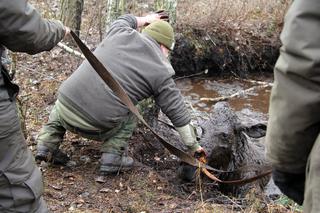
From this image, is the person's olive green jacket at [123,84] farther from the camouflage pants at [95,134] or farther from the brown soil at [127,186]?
the brown soil at [127,186]

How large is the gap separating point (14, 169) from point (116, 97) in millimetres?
1646

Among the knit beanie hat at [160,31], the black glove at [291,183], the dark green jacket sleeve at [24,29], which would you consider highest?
the dark green jacket sleeve at [24,29]

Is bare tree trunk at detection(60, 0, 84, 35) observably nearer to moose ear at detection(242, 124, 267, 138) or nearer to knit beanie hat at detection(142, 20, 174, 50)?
knit beanie hat at detection(142, 20, 174, 50)

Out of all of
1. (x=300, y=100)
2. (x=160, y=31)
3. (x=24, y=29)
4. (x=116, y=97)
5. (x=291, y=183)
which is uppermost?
(x=300, y=100)

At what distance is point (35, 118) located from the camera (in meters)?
6.16

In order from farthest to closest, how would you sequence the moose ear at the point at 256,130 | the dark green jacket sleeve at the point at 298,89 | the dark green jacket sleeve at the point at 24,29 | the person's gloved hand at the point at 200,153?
the moose ear at the point at 256,130 → the person's gloved hand at the point at 200,153 → the dark green jacket sleeve at the point at 24,29 → the dark green jacket sleeve at the point at 298,89

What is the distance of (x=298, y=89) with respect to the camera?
80.0 inches

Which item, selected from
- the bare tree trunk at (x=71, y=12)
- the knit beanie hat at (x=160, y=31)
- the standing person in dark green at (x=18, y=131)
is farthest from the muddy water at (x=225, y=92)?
the standing person in dark green at (x=18, y=131)

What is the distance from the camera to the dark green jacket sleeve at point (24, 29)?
2996mm

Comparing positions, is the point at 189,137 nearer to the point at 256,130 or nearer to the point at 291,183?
the point at 256,130

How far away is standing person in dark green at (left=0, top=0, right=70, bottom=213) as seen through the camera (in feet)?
10.4

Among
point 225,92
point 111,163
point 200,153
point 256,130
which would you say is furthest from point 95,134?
point 225,92

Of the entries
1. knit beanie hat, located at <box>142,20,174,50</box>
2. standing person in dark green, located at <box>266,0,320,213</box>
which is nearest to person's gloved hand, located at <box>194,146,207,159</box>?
knit beanie hat, located at <box>142,20,174,50</box>

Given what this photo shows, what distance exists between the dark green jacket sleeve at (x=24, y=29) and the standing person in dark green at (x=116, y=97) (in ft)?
4.54
